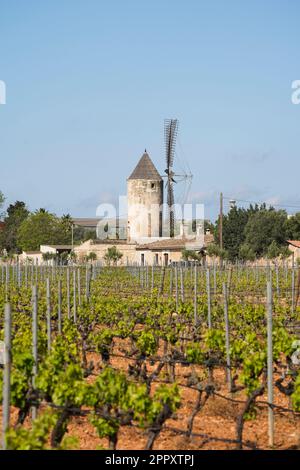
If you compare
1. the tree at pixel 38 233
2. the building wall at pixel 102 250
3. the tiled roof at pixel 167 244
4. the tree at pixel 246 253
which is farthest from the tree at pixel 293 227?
the tree at pixel 38 233

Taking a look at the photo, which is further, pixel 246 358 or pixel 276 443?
pixel 246 358

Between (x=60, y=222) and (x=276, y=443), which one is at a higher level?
(x=60, y=222)

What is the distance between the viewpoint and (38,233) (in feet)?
321

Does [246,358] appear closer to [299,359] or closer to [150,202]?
[299,359]

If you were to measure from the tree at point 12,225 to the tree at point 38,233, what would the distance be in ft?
10.3

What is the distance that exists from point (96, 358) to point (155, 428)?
7.76 m

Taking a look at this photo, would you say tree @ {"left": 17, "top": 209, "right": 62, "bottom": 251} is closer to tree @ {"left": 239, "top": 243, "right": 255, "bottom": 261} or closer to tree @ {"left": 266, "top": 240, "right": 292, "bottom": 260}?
tree @ {"left": 239, "top": 243, "right": 255, "bottom": 261}

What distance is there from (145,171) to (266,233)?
34.7ft

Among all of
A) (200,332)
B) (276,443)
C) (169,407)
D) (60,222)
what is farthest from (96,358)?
(60,222)

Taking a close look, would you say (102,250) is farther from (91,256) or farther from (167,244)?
(167,244)

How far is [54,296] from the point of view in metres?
22.9

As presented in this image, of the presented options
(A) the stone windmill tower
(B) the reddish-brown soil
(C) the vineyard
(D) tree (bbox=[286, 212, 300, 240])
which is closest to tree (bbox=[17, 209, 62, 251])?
(A) the stone windmill tower
